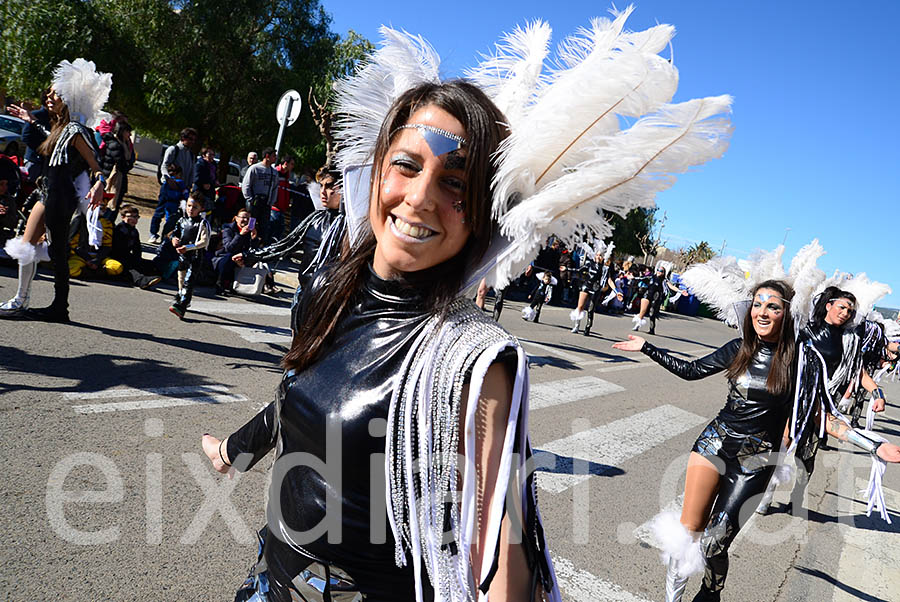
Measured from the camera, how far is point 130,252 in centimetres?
900

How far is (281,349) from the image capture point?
6941 millimetres

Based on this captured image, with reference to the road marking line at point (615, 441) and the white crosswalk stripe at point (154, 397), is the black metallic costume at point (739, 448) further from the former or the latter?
the white crosswalk stripe at point (154, 397)

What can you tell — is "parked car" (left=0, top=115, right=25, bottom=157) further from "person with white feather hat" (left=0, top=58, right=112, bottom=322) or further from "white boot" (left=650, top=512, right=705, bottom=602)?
"white boot" (left=650, top=512, right=705, bottom=602)

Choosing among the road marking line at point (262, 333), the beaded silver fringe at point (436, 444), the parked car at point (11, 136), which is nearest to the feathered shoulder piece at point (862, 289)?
the road marking line at point (262, 333)

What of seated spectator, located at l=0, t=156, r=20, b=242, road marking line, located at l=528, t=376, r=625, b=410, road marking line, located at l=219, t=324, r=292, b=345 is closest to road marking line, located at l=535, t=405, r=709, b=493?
road marking line, located at l=528, t=376, r=625, b=410

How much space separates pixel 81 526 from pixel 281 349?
402cm

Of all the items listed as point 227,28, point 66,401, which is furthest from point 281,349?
point 227,28

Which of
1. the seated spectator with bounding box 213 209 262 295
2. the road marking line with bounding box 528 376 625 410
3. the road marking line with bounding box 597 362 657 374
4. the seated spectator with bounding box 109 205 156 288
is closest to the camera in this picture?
the road marking line with bounding box 528 376 625 410

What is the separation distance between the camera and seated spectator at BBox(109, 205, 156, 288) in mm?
8836

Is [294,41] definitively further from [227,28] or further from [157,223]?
[157,223]

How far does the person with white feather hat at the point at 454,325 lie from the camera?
3.67 feet

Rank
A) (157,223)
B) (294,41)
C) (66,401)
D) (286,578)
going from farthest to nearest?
1. (294,41)
2. (157,223)
3. (66,401)
4. (286,578)

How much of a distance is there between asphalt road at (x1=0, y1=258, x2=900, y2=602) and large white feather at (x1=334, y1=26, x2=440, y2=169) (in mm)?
2257

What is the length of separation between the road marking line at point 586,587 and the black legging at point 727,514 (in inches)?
18.6
